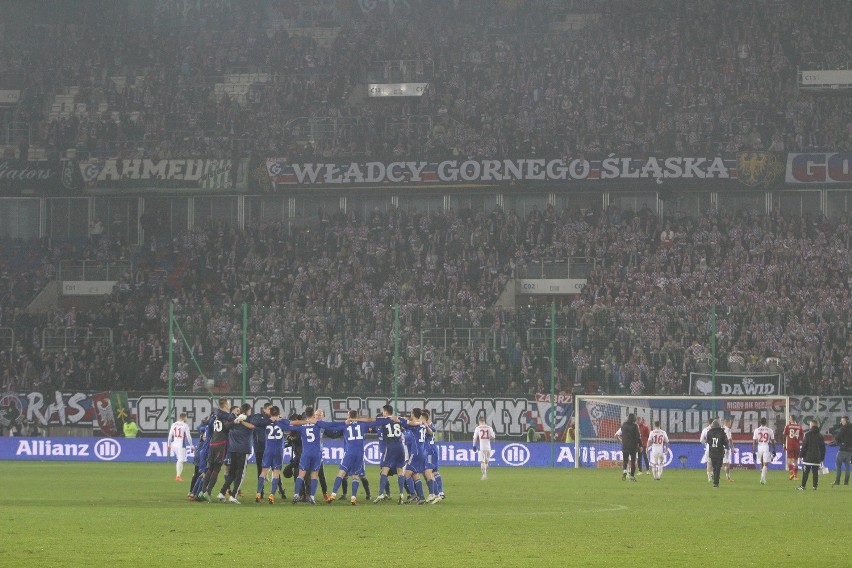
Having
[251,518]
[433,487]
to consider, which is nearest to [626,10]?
[433,487]

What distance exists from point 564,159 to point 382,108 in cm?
1143

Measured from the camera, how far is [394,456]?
2691 cm

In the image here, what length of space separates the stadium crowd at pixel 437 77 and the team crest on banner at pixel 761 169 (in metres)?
1.21

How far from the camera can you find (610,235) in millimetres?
59219

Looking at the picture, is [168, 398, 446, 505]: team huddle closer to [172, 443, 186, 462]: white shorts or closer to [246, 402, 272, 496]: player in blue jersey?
[246, 402, 272, 496]: player in blue jersey

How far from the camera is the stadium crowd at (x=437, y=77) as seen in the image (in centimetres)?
6316

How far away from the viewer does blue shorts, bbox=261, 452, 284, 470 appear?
27.4 m

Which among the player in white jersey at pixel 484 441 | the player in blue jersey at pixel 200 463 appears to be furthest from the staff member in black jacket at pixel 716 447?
the player in blue jersey at pixel 200 463

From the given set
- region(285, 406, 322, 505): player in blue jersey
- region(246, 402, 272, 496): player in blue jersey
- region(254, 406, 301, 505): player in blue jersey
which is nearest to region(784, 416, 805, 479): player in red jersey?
region(285, 406, 322, 505): player in blue jersey

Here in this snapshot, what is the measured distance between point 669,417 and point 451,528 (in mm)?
24125

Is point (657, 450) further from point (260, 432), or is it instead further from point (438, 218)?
point (438, 218)

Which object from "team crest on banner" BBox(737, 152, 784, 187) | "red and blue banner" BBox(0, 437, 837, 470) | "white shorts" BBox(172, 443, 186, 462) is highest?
"team crest on banner" BBox(737, 152, 784, 187)

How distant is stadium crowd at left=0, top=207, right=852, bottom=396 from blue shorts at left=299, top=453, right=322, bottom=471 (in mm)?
18516

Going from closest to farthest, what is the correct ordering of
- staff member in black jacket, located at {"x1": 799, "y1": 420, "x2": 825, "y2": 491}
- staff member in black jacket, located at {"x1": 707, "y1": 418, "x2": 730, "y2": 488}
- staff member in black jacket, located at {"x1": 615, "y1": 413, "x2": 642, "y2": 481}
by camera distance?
staff member in black jacket, located at {"x1": 799, "y1": 420, "x2": 825, "y2": 491} → staff member in black jacket, located at {"x1": 707, "y1": 418, "x2": 730, "y2": 488} → staff member in black jacket, located at {"x1": 615, "y1": 413, "x2": 642, "y2": 481}
